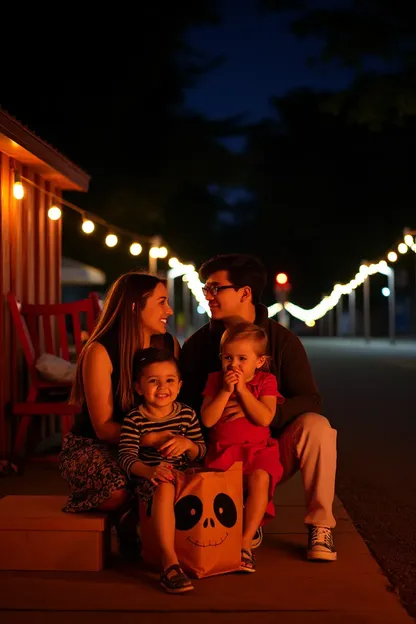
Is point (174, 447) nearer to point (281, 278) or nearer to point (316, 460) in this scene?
point (316, 460)

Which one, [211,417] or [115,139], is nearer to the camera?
[211,417]

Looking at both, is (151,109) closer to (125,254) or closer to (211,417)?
(125,254)

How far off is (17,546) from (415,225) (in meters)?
44.5

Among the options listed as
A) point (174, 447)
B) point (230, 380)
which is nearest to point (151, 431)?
point (174, 447)

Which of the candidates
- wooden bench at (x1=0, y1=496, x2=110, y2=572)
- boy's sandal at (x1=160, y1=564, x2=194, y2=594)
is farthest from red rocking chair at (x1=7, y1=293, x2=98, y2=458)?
boy's sandal at (x1=160, y1=564, x2=194, y2=594)

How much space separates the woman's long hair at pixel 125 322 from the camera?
4.99m

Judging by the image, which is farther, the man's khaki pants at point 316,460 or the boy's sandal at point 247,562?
the man's khaki pants at point 316,460

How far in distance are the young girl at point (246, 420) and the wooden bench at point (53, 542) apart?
681mm

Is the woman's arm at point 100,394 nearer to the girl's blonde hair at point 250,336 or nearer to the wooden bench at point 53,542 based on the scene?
the wooden bench at point 53,542

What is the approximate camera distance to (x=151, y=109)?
31438 millimetres

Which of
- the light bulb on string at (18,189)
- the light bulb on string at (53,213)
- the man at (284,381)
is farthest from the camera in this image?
the light bulb on string at (53,213)

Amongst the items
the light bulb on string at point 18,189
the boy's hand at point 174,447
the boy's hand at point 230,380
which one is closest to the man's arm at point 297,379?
the boy's hand at point 230,380

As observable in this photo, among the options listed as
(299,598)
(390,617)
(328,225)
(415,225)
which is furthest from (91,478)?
(328,225)

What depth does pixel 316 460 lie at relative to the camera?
496 centimetres
